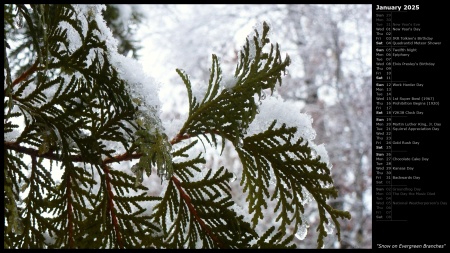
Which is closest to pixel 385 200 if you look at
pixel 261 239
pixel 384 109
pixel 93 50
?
pixel 384 109

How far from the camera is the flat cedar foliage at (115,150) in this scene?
1.55 meters

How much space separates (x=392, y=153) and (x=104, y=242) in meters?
1.99

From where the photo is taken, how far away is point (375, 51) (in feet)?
10.1

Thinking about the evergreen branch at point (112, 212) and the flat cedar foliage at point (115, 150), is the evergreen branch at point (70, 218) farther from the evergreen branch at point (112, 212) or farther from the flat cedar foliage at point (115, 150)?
the evergreen branch at point (112, 212)

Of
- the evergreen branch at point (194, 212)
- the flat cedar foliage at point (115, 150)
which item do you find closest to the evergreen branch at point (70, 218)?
the flat cedar foliage at point (115, 150)

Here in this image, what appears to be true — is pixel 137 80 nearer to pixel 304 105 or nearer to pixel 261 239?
pixel 261 239

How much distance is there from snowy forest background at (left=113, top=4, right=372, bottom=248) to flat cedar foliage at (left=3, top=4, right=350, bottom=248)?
658cm

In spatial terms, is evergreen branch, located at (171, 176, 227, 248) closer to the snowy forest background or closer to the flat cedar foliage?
the flat cedar foliage

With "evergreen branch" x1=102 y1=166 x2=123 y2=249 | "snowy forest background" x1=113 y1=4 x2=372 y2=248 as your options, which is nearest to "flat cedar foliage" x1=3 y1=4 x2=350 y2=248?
"evergreen branch" x1=102 y1=166 x2=123 y2=249

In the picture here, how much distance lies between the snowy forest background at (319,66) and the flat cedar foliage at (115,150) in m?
6.58

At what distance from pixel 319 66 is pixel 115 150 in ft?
29.0

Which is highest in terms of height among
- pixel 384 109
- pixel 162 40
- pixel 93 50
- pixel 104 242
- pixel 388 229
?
pixel 162 40

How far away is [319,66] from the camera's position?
9969mm

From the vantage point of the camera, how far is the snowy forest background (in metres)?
9.13
